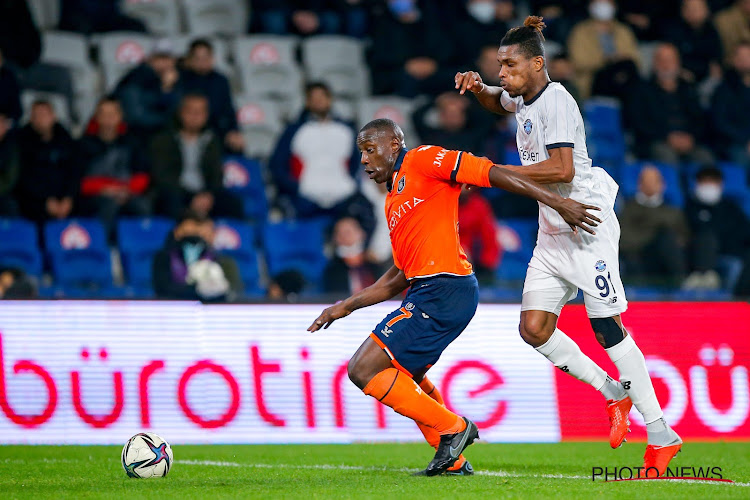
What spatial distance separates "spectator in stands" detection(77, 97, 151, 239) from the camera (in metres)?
11.7

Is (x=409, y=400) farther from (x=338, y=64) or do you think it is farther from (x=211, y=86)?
(x=338, y=64)

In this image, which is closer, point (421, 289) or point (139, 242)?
point (421, 289)

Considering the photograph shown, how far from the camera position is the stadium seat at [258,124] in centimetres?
1378

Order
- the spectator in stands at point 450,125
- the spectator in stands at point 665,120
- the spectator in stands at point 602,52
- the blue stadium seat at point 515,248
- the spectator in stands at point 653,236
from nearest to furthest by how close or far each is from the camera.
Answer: the spectator in stands at point 653,236 < the blue stadium seat at point 515,248 < the spectator in stands at point 450,125 < the spectator in stands at point 665,120 < the spectator in stands at point 602,52

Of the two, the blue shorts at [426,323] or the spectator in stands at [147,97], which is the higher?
the spectator in stands at [147,97]

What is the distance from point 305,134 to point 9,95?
3514 millimetres

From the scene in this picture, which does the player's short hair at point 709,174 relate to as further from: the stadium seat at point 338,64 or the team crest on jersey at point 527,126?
the team crest on jersey at point 527,126

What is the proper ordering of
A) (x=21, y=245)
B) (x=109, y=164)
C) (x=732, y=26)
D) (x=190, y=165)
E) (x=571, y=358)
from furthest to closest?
1. (x=732, y=26)
2. (x=190, y=165)
3. (x=109, y=164)
4. (x=21, y=245)
5. (x=571, y=358)

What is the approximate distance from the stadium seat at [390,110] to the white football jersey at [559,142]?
7.02 m

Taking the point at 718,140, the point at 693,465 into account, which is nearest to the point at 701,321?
the point at 693,465

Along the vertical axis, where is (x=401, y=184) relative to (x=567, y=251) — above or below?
above

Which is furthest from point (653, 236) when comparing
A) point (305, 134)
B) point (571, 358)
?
point (571, 358)

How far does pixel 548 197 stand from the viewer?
18.3 feet

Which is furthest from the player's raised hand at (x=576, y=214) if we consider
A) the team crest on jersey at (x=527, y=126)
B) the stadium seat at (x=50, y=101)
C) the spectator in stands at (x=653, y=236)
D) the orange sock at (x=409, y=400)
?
the stadium seat at (x=50, y=101)
